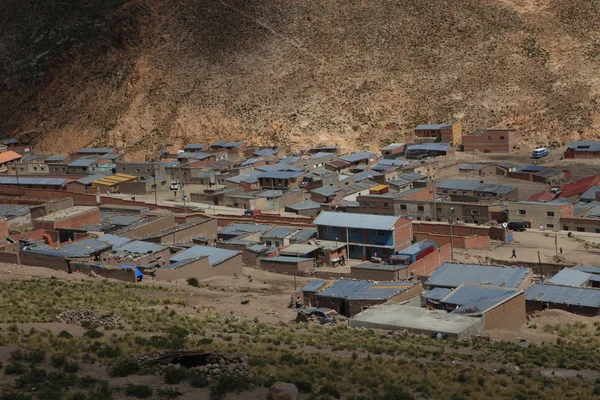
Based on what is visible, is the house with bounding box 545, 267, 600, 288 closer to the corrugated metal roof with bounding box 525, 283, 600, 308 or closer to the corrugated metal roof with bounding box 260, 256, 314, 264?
the corrugated metal roof with bounding box 525, 283, 600, 308

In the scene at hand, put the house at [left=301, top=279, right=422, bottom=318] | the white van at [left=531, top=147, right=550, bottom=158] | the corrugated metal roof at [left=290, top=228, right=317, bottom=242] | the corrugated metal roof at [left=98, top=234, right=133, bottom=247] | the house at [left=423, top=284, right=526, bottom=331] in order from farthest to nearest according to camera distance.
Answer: the white van at [left=531, top=147, right=550, bottom=158] → the corrugated metal roof at [left=290, top=228, right=317, bottom=242] → the corrugated metal roof at [left=98, top=234, right=133, bottom=247] → the house at [left=301, top=279, right=422, bottom=318] → the house at [left=423, top=284, right=526, bottom=331]

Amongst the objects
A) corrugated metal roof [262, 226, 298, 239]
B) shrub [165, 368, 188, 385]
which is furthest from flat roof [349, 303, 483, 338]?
corrugated metal roof [262, 226, 298, 239]

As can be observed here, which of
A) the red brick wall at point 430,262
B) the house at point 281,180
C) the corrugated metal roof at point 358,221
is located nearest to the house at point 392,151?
the house at point 281,180

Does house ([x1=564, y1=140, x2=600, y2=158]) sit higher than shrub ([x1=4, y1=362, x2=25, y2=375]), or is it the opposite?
shrub ([x1=4, y1=362, x2=25, y2=375])

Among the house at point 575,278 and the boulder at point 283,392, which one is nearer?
the boulder at point 283,392

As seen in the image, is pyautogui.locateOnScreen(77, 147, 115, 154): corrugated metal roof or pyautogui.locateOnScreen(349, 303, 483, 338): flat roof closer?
pyautogui.locateOnScreen(349, 303, 483, 338): flat roof

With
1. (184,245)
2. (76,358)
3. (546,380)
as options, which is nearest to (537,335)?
(546,380)

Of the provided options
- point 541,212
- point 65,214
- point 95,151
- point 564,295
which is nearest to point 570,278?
point 564,295

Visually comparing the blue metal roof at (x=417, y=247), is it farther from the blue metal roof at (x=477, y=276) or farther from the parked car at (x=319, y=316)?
the parked car at (x=319, y=316)
